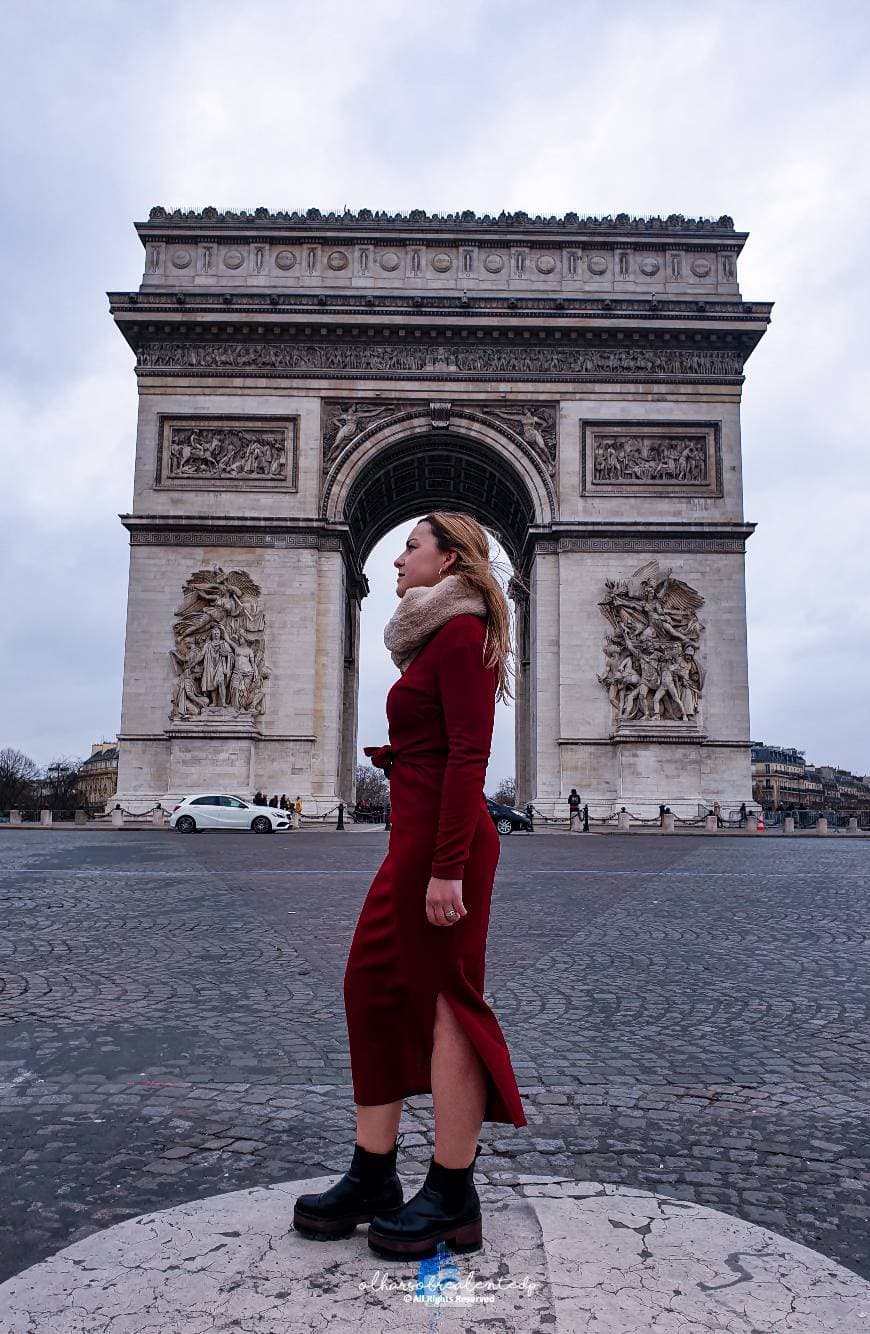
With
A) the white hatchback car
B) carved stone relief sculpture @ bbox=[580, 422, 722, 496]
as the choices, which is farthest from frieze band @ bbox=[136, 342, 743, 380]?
the white hatchback car

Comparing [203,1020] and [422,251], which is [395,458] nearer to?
[422,251]

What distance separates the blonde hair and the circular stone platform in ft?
3.89

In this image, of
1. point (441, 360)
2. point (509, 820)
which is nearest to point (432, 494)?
point (441, 360)

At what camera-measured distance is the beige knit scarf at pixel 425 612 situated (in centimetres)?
240

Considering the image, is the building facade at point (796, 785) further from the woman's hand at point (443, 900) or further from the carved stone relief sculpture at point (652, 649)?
the woman's hand at point (443, 900)

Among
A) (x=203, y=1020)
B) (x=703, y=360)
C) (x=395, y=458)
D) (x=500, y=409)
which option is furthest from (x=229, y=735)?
(x=203, y=1020)

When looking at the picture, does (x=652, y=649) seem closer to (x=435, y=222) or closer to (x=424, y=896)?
(x=435, y=222)

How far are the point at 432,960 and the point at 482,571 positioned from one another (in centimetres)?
88

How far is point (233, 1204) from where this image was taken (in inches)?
93.0

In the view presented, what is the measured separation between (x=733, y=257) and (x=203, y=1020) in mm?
28042

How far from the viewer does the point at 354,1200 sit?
222 centimetres

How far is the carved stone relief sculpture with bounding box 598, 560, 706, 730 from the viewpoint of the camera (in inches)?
1008

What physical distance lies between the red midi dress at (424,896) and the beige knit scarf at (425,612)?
0.11 feet

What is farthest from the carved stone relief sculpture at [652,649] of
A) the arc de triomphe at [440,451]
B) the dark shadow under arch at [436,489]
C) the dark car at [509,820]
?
the dark shadow under arch at [436,489]
